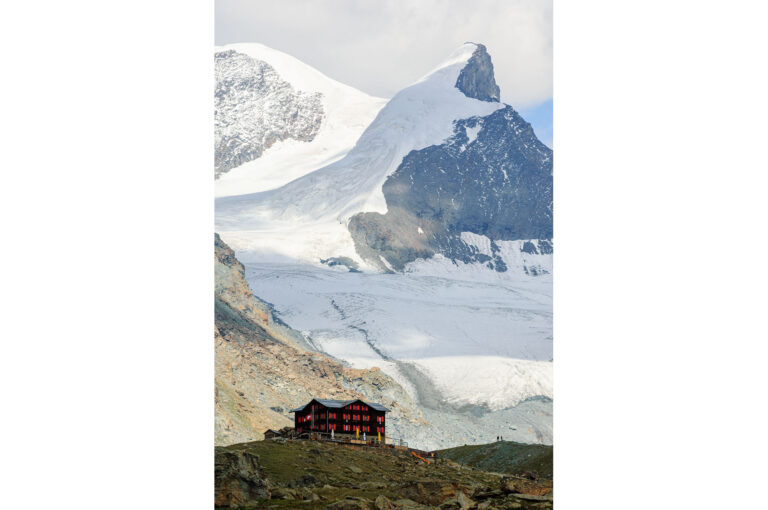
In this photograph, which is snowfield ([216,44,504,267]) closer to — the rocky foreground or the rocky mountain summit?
the rocky mountain summit

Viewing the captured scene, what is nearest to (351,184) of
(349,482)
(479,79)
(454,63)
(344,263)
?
(344,263)

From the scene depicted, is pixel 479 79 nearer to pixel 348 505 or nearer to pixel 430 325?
pixel 430 325

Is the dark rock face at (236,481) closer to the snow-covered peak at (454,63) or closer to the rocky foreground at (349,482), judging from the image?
the rocky foreground at (349,482)

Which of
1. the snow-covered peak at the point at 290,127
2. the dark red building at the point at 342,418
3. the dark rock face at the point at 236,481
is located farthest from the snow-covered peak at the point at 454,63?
the dark rock face at the point at 236,481
